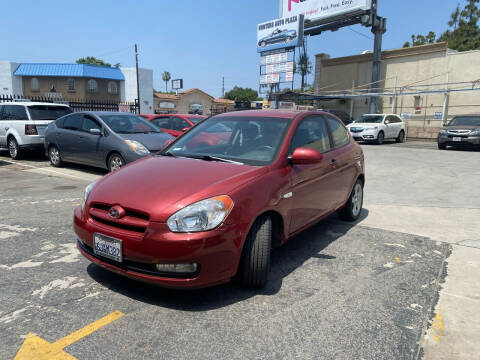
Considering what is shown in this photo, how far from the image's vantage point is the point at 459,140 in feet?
51.5

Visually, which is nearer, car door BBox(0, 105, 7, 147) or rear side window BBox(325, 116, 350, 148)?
rear side window BBox(325, 116, 350, 148)

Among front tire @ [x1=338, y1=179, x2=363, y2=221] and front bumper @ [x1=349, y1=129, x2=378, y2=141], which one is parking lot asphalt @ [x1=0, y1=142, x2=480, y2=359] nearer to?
front tire @ [x1=338, y1=179, x2=363, y2=221]

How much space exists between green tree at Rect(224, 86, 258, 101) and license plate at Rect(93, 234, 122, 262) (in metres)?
100

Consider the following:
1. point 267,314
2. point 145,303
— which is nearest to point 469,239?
point 267,314

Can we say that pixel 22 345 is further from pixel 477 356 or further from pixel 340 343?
pixel 477 356

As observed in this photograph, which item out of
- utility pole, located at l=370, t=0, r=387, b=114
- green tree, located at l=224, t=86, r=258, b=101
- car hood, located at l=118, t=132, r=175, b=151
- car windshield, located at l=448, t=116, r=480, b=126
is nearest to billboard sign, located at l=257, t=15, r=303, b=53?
utility pole, located at l=370, t=0, r=387, b=114

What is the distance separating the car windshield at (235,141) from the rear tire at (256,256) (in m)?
0.67

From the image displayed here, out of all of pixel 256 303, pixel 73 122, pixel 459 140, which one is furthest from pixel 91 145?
pixel 459 140

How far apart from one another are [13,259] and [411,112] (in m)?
28.7

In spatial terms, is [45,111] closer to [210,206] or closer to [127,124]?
[127,124]

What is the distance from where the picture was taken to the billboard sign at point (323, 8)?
27703 mm

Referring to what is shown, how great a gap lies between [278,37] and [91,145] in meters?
26.8

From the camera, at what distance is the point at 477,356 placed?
2.43 m

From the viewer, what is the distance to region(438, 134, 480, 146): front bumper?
15323 millimetres
